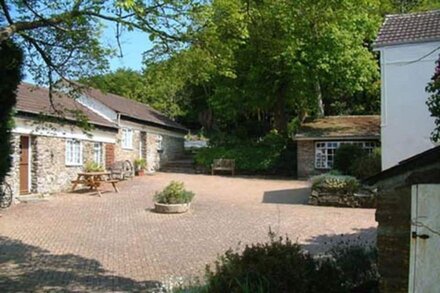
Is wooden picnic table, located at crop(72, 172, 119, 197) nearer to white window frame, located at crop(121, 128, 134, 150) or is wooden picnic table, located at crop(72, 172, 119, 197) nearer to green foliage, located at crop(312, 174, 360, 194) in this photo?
white window frame, located at crop(121, 128, 134, 150)

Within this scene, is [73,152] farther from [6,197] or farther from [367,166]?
[367,166]

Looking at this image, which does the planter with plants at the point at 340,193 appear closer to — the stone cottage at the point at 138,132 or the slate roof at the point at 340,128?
the slate roof at the point at 340,128

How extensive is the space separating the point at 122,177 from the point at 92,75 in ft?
63.0

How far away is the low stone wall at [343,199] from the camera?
1841cm

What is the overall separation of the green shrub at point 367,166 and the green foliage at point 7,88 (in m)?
17.4

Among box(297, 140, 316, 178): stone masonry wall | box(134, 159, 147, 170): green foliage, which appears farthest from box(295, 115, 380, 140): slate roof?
box(134, 159, 147, 170): green foliage

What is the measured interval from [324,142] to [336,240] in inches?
705

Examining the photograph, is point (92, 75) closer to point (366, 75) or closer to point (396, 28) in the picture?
point (396, 28)

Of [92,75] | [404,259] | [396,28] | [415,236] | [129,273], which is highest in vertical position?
[396,28]

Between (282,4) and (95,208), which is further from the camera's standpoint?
(95,208)

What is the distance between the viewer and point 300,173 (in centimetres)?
3012

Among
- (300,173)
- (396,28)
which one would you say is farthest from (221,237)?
(300,173)

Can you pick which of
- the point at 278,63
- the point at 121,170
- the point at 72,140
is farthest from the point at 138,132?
the point at 278,63

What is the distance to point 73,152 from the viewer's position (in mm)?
24453
